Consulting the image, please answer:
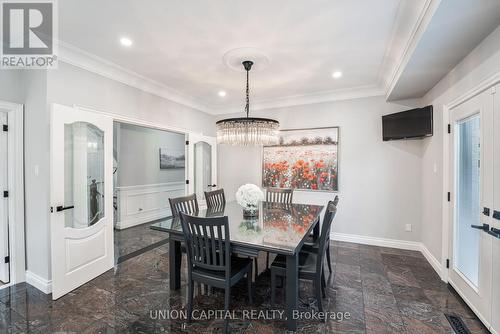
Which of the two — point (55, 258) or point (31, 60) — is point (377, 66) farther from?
point (55, 258)

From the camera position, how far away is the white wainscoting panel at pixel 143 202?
489 cm

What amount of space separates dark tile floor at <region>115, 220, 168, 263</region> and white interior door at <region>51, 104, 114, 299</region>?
22.7 inches

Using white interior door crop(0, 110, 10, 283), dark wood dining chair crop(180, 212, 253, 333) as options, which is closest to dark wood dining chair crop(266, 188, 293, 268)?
dark wood dining chair crop(180, 212, 253, 333)

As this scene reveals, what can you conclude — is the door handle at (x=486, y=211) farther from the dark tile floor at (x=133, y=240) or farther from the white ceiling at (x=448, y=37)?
the dark tile floor at (x=133, y=240)

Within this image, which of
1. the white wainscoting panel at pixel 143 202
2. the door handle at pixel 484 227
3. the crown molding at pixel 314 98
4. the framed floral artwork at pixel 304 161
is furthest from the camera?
the white wainscoting panel at pixel 143 202

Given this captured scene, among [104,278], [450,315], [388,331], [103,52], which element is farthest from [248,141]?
[450,315]

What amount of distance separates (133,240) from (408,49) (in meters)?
4.82

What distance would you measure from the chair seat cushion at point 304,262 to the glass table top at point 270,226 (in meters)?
0.28

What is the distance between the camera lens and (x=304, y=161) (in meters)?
4.30

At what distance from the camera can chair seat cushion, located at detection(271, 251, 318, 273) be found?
2.06 metres

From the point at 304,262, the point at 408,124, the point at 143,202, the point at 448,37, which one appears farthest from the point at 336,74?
the point at 143,202

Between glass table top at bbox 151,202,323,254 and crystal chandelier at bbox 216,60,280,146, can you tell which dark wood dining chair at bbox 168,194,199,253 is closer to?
glass table top at bbox 151,202,323,254

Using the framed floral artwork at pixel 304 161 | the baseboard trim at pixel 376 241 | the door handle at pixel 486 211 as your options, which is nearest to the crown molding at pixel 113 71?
the framed floral artwork at pixel 304 161

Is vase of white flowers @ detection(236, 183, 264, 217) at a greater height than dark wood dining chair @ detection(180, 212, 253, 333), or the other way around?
vase of white flowers @ detection(236, 183, 264, 217)
